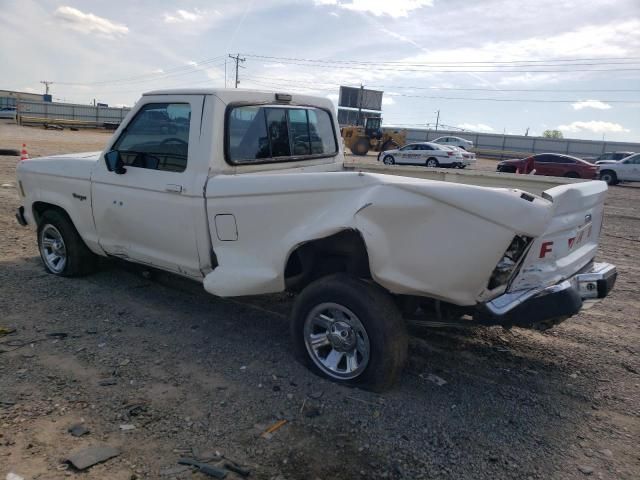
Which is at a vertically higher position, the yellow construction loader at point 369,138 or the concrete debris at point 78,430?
the yellow construction loader at point 369,138

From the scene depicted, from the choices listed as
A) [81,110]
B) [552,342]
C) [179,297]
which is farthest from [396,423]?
[81,110]

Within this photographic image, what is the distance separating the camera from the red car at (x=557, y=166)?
2308cm

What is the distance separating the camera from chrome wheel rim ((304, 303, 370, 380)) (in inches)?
134

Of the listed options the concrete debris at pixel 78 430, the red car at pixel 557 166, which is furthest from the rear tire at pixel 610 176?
the concrete debris at pixel 78 430

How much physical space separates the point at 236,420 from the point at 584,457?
2.02 m

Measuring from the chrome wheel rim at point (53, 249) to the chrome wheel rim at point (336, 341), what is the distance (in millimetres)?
3271

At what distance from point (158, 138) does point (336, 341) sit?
7.78 ft

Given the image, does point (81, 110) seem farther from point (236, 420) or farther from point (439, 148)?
point (236, 420)

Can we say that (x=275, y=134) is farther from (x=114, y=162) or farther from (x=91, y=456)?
(x=91, y=456)

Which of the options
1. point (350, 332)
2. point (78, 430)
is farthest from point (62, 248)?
point (350, 332)

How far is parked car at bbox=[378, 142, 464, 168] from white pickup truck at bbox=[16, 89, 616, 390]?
22710 mm

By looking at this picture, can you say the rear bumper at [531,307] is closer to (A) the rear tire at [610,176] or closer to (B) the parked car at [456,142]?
(A) the rear tire at [610,176]

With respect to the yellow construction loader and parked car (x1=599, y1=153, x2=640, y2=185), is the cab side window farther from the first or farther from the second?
the yellow construction loader

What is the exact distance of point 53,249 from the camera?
5.59m
